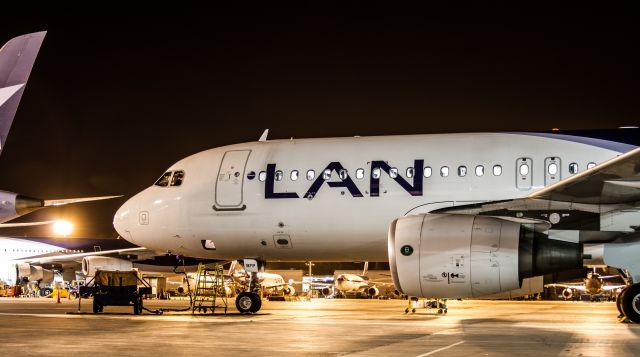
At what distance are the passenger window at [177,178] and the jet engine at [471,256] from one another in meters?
7.86

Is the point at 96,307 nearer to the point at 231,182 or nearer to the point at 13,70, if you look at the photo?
the point at 231,182

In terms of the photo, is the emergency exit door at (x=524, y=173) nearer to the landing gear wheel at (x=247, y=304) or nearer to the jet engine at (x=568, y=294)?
the landing gear wheel at (x=247, y=304)

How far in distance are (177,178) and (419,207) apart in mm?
6795

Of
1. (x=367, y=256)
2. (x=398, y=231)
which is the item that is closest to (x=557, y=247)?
(x=398, y=231)

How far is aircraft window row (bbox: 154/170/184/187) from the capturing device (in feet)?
68.8

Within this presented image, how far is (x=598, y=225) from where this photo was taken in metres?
15.3

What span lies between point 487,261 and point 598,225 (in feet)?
8.61

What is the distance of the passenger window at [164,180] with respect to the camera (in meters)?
21.2

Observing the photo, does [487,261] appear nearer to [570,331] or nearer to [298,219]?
[570,331]

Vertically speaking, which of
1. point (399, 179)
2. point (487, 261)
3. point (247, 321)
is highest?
point (399, 179)

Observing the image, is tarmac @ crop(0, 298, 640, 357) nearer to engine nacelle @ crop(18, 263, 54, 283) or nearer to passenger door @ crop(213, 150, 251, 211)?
passenger door @ crop(213, 150, 251, 211)

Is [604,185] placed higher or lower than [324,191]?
lower

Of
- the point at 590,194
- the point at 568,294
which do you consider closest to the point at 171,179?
the point at 590,194

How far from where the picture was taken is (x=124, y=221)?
835 inches
